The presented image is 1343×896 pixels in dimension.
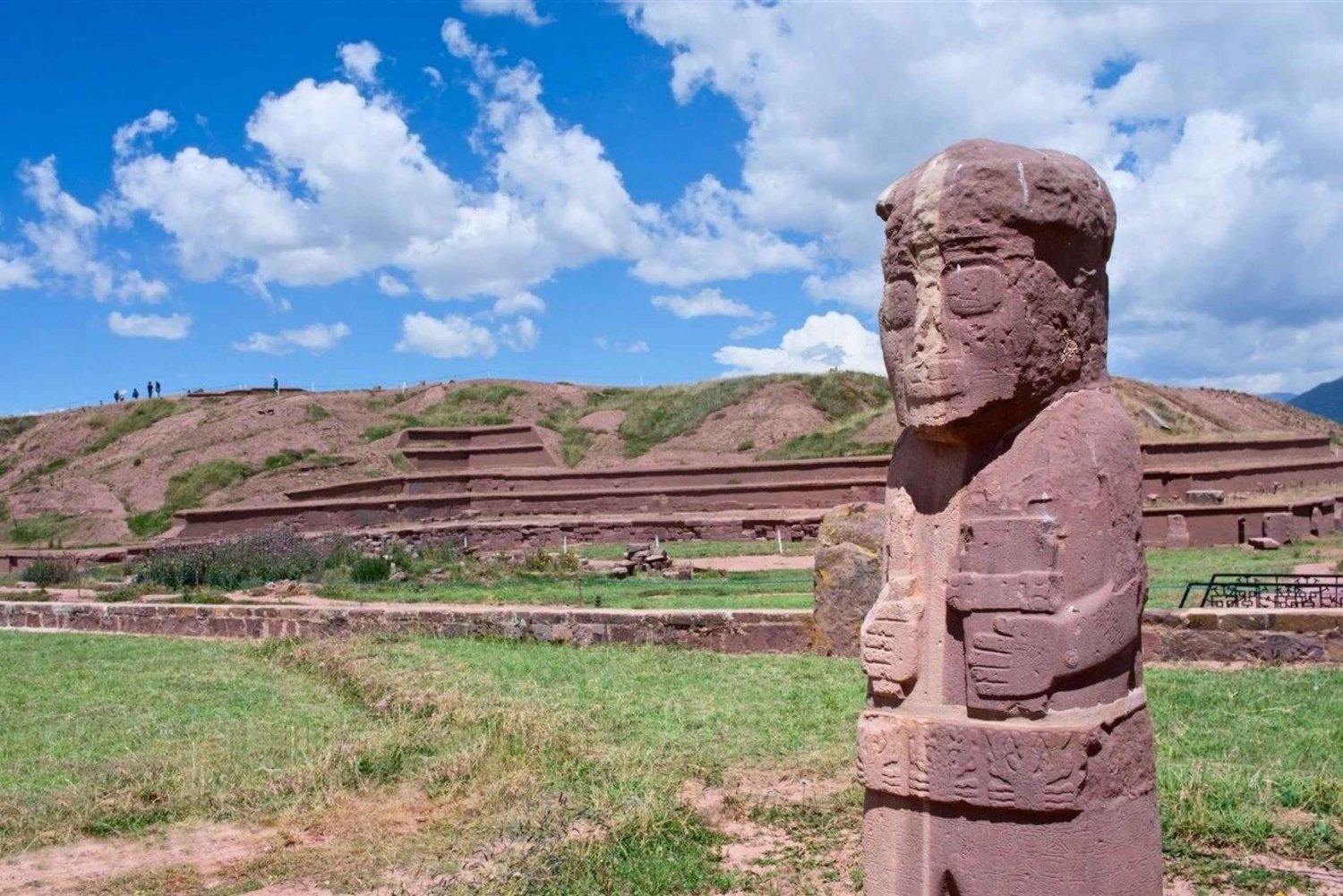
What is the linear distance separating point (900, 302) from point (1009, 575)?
0.90 m

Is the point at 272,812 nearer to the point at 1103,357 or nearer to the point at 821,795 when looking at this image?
the point at 821,795

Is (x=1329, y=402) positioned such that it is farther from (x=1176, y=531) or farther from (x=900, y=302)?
(x=900, y=302)

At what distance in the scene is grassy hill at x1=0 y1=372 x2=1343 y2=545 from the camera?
37375 mm

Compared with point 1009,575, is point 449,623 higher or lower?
lower

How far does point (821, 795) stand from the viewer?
231 inches

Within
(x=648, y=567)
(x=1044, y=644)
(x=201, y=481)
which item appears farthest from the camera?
(x=201, y=481)

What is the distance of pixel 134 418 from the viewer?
47625 millimetres

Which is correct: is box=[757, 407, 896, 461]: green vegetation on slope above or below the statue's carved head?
above

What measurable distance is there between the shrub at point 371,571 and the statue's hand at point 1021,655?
1688cm

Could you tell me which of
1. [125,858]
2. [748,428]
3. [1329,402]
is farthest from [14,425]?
[1329,402]

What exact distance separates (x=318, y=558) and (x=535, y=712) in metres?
14.3

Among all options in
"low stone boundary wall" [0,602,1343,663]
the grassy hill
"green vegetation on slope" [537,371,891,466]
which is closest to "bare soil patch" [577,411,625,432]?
the grassy hill

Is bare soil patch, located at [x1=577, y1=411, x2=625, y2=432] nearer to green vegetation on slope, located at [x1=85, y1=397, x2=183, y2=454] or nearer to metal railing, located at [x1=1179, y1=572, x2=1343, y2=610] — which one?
green vegetation on slope, located at [x1=85, y1=397, x2=183, y2=454]

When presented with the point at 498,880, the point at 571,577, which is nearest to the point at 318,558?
the point at 571,577
